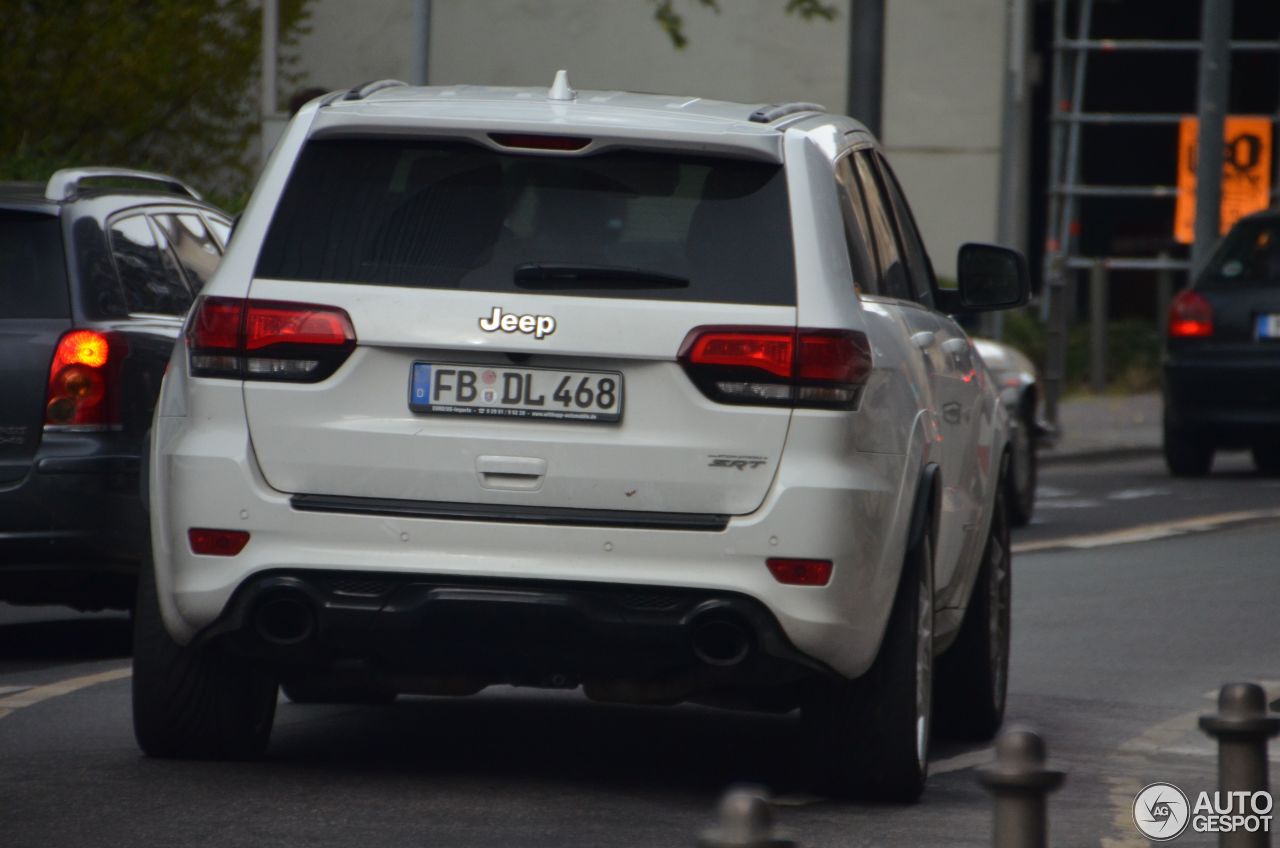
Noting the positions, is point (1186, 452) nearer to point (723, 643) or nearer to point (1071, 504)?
point (1071, 504)

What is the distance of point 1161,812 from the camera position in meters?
6.68

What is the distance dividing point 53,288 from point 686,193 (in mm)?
3191

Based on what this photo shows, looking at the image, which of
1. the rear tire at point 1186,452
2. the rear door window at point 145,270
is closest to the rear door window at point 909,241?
the rear door window at point 145,270

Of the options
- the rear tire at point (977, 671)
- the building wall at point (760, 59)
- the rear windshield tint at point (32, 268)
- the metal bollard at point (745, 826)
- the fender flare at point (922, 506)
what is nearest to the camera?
the metal bollard at point (745, 826)

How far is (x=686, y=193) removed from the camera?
6.34 metres

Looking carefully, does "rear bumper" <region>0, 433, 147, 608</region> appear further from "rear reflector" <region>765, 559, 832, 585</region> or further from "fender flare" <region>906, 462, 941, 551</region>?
"rear reflector" <region>765, 559, 832, 585</region>

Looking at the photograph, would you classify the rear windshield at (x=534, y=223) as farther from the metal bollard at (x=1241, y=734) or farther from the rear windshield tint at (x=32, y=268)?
the rear windshield tint at (x=32, y=268)

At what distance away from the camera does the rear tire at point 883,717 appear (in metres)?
6.44

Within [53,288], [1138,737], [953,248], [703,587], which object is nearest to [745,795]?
[703,587]

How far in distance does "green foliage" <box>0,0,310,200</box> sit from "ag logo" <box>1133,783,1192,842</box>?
14.0 metres

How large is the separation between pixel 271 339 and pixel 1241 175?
995 inches

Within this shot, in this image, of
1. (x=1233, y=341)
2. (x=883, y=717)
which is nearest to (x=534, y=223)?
(x=883, y=717)

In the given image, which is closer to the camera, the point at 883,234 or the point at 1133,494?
the point at 883,234

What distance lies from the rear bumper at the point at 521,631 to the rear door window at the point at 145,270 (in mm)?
3020
